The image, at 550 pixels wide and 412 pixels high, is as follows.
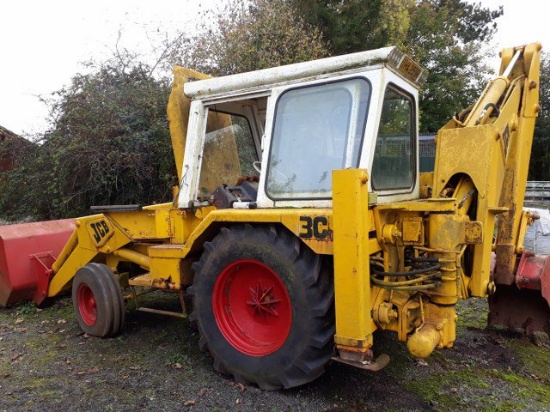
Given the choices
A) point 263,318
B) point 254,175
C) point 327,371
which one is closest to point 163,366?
Answer: point 263,318

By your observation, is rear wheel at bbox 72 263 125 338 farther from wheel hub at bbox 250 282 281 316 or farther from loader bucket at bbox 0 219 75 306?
wheel hub at bbox 250 282 281 316

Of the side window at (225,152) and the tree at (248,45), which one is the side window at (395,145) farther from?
the tree at (248,45)

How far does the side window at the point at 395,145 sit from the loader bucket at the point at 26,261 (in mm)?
3895

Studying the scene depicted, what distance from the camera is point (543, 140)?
2411 centimetres

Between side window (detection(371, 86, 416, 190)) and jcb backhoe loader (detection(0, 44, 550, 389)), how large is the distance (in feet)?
0.06

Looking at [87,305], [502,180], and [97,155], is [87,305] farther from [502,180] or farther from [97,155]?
[97,155]

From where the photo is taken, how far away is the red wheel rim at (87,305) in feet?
14.6

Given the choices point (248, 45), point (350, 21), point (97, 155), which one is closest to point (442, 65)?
point (350, 21)

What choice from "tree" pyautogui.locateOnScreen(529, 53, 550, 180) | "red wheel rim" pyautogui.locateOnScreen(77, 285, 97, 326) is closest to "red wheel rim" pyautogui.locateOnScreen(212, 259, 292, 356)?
"red wheel rim" pyautogui.locateOnScreen(77, 285, 97, 326)

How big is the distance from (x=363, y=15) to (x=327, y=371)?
12.8m

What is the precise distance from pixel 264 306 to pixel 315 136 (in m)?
1.28

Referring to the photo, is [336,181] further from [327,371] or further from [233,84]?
[327,371]

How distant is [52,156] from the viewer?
8.56m

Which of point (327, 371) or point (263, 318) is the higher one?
point (263, 318)
